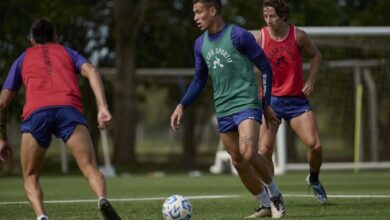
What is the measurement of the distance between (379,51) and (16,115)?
11.0 m

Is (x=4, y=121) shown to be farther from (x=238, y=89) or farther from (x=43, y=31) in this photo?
(x=238, y=89)

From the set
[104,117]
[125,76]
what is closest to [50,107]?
[104,117]

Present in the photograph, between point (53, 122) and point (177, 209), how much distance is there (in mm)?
1557

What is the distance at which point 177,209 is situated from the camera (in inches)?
376

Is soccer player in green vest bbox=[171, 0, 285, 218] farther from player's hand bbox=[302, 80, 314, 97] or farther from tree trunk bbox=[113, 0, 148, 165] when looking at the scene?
tree trunk bbox=[113, 0, 148, 165]

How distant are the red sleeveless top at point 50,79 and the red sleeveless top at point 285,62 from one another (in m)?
3.69

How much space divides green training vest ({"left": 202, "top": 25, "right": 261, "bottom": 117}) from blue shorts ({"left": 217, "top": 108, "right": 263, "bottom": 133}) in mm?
41

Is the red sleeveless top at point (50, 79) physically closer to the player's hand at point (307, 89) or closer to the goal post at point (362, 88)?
the player's hand at point (307, 89)

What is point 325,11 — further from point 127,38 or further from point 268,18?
point 268,18

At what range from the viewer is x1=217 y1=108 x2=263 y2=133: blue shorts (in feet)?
32.6

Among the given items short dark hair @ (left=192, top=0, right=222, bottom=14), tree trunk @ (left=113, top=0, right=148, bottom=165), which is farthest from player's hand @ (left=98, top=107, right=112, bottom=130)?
tree trunk @ (left=113, top=0, right=148, bottom=165)

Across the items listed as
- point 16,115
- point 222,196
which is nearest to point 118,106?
point 16,115

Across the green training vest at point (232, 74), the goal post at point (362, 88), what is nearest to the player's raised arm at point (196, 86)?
the green training vest at point (232, 74)

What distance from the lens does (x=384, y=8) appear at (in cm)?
3247
